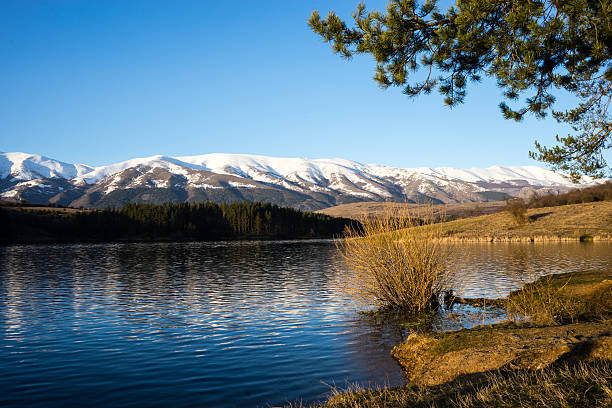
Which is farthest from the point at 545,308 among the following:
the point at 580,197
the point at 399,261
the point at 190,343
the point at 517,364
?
the point at 580,197

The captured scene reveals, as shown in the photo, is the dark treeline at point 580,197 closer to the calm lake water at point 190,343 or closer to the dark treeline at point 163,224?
the dark treeline at point 163,224

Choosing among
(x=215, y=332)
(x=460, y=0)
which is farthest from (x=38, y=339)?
(x=460, y=0)

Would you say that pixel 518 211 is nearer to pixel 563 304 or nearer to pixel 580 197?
pixel 580 197

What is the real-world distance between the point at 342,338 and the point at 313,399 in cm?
612

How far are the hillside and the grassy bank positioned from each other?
2788 inches

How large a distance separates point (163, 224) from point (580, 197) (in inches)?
4690

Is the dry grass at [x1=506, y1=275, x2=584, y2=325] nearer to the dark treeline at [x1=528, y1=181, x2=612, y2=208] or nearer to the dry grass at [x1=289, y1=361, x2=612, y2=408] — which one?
the dry grass at [x1=289, y1=361, x2=612, y2=408]

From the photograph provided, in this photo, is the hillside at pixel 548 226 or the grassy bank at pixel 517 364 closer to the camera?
the grassy bank at pixel 517 364

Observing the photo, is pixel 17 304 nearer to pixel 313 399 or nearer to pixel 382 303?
pixel 382 303

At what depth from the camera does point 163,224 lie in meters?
155

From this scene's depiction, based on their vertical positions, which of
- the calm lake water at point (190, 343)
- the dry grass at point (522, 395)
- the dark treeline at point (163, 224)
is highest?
the dark treeline at point (163, 224)

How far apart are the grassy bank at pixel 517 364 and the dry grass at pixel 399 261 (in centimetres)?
354

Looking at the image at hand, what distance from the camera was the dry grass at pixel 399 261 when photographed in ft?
64.7

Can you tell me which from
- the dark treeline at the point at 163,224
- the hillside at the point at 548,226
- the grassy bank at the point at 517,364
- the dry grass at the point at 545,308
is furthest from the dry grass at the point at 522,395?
the dark treeline at the point at 163,224
